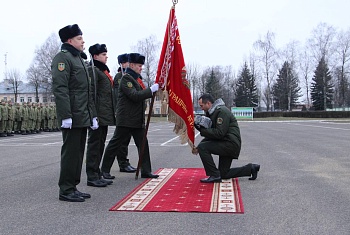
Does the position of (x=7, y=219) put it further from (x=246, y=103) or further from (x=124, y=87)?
(x=246, y=103)

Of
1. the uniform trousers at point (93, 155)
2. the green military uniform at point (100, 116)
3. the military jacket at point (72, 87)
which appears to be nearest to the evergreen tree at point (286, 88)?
the green military uniform at point (100, 116)

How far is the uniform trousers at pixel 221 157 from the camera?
21.7ft

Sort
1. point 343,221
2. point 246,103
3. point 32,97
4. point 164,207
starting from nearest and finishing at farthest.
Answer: point 343,221 → point 164,207 → point 246,103 → point 32,97

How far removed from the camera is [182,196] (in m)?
5.51

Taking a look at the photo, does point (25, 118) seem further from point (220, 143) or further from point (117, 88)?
point (220, 143)

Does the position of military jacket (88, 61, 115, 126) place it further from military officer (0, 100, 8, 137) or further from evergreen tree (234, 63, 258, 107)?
evergreen tree (234, 63, 258, 107)

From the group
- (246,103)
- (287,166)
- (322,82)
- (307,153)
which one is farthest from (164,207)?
(246,103)

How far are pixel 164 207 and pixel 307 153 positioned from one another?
22.9 ft

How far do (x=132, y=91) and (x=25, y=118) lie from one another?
61.6 ft

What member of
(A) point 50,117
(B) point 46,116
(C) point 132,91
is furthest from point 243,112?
(C) point 132,91

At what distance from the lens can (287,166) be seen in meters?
8.41

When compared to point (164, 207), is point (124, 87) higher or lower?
higher

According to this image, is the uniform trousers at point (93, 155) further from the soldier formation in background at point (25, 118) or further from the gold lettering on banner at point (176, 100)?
the soldier formation in background at point (25, 118)

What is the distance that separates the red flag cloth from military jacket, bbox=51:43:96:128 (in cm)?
173
